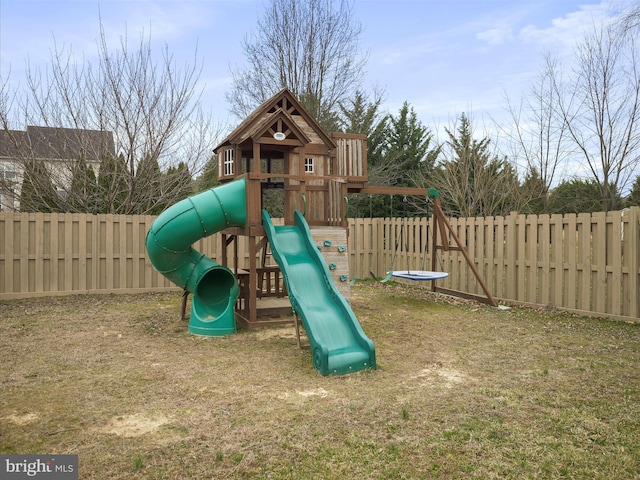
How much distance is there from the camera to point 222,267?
720cm

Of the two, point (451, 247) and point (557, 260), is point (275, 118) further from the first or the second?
point (557, 260)

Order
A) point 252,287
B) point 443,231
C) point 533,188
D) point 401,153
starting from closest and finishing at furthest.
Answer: point 252,287 < point 443,231 < point 533,188 < point 401,153

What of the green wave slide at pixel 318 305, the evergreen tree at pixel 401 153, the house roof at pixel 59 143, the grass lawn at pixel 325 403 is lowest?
the grass lawn at pixel 325 403

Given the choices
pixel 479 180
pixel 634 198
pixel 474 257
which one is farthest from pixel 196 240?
pixel 634 198

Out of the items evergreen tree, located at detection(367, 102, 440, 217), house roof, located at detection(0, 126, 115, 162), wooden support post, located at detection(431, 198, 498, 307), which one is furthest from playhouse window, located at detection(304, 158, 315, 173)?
evergreen tree, located at detection(367, 102, 440, 217)

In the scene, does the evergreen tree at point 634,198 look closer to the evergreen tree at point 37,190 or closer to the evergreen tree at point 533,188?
the evergreen tree at point 533,188

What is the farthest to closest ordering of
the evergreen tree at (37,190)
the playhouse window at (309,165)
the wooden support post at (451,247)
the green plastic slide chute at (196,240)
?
the evergreen tree at (37,190) → the wooden support post at (451,247) → the playhouse window at (309,165) → the green plastic slide chute at (196,240)

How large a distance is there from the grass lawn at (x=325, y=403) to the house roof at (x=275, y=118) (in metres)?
3.05

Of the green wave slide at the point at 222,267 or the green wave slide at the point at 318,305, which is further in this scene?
the green wave slide at the point at 222,267

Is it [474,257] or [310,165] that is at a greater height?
[310,165]

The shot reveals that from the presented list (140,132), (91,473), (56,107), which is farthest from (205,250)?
(91,473)

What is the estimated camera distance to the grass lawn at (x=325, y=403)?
119 inches

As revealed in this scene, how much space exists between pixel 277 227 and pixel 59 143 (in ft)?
27.3

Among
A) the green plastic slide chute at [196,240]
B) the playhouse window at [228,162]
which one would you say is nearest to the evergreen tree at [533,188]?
the playhouse window at [228,162]
